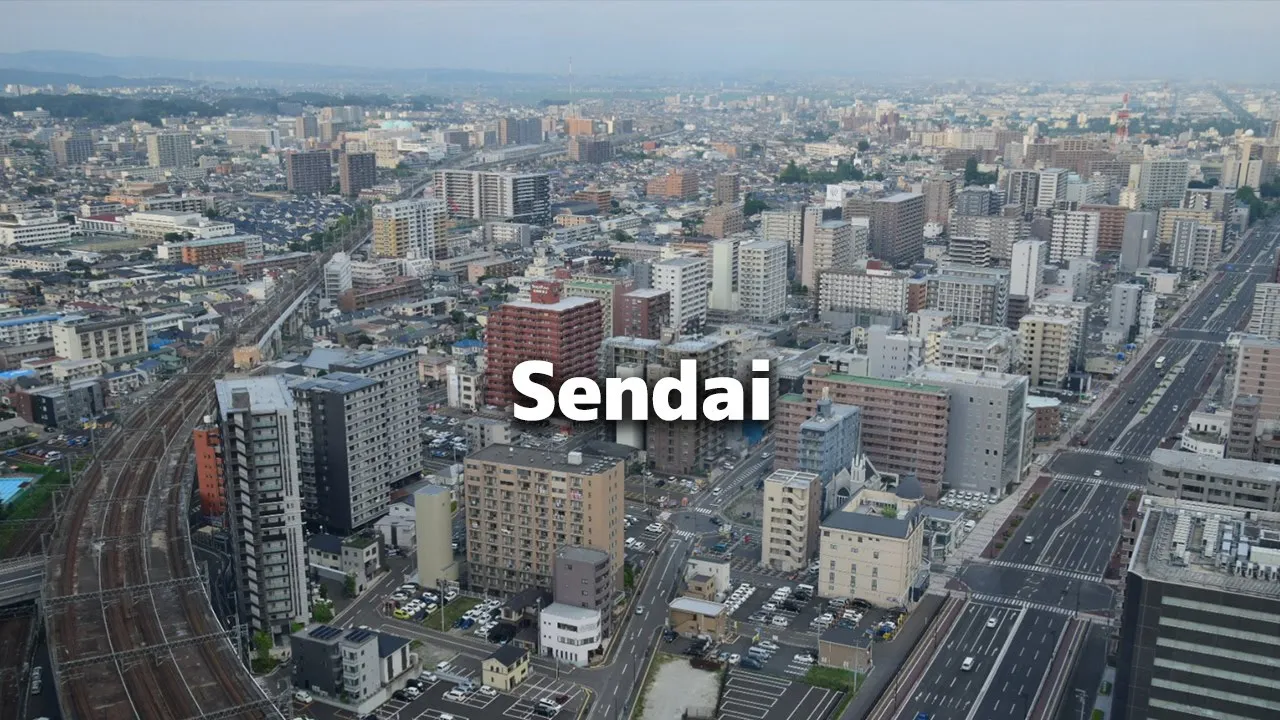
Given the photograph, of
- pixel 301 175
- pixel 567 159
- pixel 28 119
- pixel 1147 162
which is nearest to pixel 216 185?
pixel 301 175

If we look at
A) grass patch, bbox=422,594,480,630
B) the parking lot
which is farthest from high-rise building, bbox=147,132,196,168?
the parking lot

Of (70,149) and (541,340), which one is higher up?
(70,149)

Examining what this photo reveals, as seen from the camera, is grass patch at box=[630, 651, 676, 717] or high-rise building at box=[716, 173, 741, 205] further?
high-rise building at box=[716, 173, 741, 205]

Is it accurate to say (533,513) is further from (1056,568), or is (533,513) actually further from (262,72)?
(262,72)

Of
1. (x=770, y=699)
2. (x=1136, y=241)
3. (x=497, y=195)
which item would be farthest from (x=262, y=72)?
(x=770, y=699)

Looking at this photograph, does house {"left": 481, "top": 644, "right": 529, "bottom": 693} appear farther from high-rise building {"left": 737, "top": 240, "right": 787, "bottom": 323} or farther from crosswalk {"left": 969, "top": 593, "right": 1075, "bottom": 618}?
high-rise building {"left": 737, "top": 240, "right": 787, "bottom": 323}

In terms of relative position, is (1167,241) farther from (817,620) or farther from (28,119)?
(28,119)

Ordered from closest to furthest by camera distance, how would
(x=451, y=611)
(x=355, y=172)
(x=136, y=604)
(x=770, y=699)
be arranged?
1. (x=770, y=699)
2. (x=136, y=604)
3. (x=451, y=611)
4. (x=355, y=172)

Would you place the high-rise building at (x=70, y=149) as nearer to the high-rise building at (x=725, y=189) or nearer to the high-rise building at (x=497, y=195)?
the high-rise building at (x=497, y=195)
